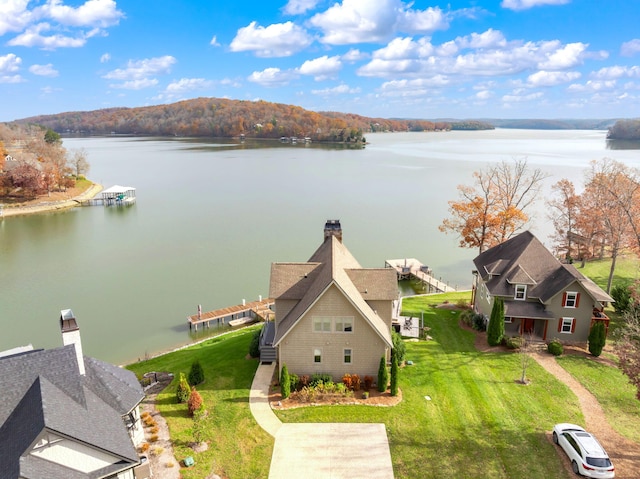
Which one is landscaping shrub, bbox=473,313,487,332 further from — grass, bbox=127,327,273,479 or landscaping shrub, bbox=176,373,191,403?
landscaping shrub, bbox=176,373,191,403

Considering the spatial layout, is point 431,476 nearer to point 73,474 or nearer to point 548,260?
point 73,474

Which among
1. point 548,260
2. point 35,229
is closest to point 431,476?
point 548,260

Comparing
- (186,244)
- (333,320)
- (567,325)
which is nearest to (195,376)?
(333,320)

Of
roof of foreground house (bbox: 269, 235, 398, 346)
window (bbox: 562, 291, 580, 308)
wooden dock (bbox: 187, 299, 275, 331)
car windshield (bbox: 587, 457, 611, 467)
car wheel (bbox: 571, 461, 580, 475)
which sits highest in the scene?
roof of foreground house (bbox: 269, 235, 398, 346)

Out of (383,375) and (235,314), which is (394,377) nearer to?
(383,375)

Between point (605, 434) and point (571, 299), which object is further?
point (571, 299)

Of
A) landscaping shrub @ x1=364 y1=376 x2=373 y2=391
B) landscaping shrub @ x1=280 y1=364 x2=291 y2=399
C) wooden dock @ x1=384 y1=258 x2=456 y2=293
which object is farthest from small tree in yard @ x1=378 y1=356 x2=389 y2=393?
→ wooden dock @ x1=384 y1=258 x2=456 y2=293
